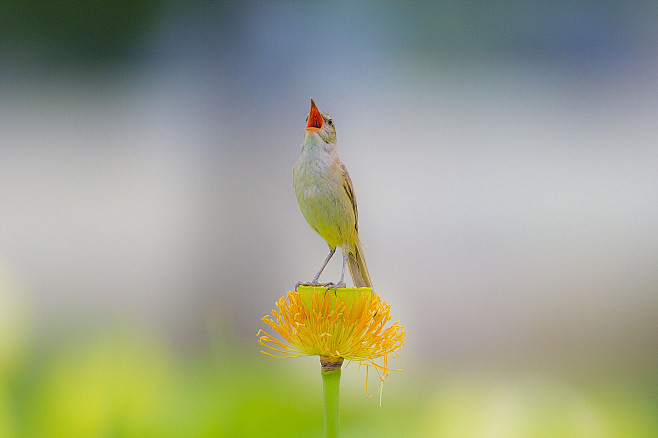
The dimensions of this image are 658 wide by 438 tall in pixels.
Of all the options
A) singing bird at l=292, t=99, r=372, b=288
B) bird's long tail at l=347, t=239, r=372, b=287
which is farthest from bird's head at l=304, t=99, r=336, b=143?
bird's long tail at l=347, t=239, r=372, b=287

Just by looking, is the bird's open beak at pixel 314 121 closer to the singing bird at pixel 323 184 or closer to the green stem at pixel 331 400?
the singing bird at pixel 323 184

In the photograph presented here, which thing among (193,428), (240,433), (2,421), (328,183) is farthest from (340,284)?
(2,421)

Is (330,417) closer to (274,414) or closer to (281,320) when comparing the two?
(281,320)

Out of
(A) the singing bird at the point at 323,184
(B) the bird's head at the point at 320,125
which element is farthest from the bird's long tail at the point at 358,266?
(B) the bird's head at the point at 320,125

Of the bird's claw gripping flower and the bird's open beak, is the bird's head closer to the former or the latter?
the bird's open beak

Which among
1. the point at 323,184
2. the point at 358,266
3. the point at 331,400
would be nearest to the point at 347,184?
the point at 323,184
